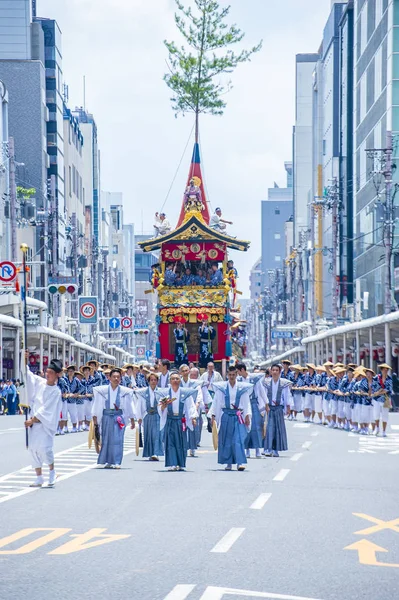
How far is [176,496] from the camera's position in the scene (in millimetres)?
12883

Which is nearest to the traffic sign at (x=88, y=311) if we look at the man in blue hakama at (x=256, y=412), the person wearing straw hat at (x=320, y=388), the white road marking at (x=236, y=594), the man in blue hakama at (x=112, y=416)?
the person wearing straw hat at (x=320, y=388)

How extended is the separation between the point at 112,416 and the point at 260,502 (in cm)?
565

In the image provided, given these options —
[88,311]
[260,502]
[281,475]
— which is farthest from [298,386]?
[88,311]

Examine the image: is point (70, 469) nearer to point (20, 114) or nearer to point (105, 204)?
point (20, 114)

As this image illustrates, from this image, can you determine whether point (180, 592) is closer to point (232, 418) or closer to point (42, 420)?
point (42, 420)

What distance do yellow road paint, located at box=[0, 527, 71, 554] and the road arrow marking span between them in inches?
95.5

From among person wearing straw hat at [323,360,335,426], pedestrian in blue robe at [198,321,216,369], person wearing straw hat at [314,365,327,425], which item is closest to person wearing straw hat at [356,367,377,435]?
person wearing straw hat at [323,360,335,426]

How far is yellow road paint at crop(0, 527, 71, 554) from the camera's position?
8836 mm

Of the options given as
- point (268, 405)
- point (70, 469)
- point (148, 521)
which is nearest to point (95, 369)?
point (268, 405)

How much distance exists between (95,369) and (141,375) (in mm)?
1225

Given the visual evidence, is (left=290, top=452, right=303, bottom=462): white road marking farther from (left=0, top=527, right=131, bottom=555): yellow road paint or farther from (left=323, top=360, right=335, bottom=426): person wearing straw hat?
(left=323, top=360, right=335, bottom=426): person wearing straw hat

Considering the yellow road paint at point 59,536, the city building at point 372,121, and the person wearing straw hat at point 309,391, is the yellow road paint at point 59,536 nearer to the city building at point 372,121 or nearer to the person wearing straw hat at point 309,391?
the person wearing straw hat at point 309,391

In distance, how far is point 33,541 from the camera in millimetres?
9266

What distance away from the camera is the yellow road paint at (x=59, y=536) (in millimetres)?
8836
